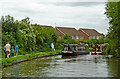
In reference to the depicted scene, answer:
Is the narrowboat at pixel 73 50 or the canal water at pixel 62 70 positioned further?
the narrowboat at pixel 73 50

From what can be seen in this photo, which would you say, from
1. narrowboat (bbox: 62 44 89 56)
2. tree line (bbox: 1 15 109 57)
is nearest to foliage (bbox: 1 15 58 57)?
tree line (bbox: 1 15 109 57)

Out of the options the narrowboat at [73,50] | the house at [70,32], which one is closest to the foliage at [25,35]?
the narrowboat at [73,50]

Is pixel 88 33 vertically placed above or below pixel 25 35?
above

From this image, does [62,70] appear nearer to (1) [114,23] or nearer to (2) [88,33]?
(1) [114,23]

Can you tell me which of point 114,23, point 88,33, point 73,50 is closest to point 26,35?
point 73,50

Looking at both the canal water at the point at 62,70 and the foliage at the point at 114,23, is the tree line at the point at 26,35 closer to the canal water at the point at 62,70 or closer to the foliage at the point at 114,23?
the canal water at the point at 62,70

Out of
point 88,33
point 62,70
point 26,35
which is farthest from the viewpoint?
point 88,33

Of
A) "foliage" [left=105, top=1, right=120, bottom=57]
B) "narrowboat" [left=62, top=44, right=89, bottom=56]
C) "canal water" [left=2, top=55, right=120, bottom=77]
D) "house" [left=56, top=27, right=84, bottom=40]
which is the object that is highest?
"house" [left=56, top=27, right=84, bottom=40]

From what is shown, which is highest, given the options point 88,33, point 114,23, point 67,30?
point 67,30

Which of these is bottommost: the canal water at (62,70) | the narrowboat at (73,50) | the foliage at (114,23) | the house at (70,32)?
the canal water at (62,70)

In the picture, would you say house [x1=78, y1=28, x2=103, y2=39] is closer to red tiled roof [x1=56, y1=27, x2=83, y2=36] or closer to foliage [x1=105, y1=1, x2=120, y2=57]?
red tiled roof [x1=56, y1=27, x2=83, y2=36]

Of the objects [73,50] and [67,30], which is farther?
[67,30]

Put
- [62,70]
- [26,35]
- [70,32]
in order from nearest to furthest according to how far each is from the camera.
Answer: [62,70], [26,35], [70,32]

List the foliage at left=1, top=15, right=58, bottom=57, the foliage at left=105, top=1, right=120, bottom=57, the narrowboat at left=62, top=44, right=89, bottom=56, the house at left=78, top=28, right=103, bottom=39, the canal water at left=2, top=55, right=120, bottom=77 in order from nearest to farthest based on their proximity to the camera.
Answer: the foliage at left=105, top=1, right=120, bottom=57 < the canal water at left=2, top=55, right=120, bottom=77 < the foliage at left=1, top=15, right=58, bottom=57 < the narrowboat at left=62, top=44, right=89, bottom=56 < the house at left=78, top=28, right=103, bottom=39
